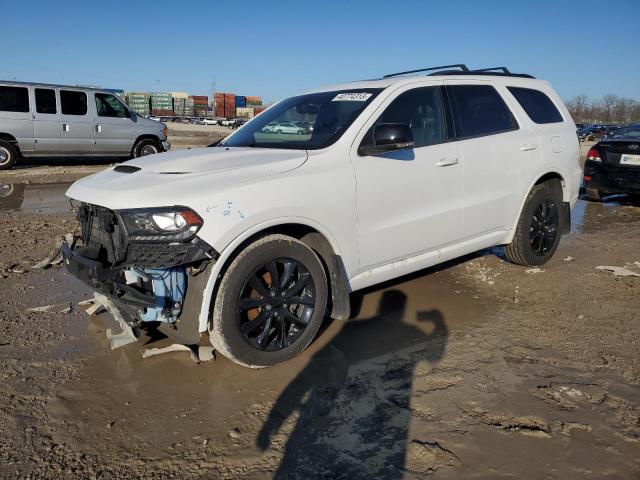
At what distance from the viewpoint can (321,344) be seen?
3930 millimetres

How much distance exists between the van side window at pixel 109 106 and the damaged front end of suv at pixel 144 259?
11725 millimetres

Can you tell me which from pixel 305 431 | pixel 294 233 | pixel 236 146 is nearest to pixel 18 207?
pixel 236 146

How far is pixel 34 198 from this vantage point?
32.5ft

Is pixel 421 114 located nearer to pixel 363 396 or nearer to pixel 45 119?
pixel 363 396

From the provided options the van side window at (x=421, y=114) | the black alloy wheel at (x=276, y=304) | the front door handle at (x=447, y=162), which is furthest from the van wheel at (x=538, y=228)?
the black alloy wheel at (x=276, y=304)

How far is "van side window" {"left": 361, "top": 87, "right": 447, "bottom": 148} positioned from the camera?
423cm

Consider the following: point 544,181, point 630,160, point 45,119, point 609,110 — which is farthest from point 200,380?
point 609,110

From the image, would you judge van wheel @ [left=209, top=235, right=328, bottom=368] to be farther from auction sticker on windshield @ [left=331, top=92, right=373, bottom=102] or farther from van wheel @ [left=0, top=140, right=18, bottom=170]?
van wheel @ [left=0, top=140, right=18, bottom=170]

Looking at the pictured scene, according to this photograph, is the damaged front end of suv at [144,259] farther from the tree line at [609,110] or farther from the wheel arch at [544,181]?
the tree line at [609,110]

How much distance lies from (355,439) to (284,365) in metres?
0.94

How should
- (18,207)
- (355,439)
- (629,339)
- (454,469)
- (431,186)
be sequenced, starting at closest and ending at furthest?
(454,469) → (355,439) → (629,339) → (431,186) → (18,207)

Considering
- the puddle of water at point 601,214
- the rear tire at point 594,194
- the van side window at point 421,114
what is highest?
the van side window at point 421,114

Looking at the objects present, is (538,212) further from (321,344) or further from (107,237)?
(107,237)

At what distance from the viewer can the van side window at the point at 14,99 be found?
12.7 m
